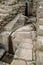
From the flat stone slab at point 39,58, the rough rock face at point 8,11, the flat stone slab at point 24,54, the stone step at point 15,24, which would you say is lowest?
the stone step at point 15,24

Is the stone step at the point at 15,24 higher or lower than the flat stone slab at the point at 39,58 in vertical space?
lower

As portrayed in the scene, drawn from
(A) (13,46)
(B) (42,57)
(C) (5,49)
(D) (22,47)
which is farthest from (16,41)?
(B) (42,57)

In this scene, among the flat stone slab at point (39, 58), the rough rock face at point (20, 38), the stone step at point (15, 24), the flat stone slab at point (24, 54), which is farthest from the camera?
the stone step at point (15, 24)

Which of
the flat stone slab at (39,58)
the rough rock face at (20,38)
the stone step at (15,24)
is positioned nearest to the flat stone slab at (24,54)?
the rough rock face at (20,38)

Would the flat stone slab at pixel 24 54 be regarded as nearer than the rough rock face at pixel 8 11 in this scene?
Yes

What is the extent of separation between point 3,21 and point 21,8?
1781 mm

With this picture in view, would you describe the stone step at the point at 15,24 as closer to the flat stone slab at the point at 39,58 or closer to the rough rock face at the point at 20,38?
the rough rock face at the point at 20,38

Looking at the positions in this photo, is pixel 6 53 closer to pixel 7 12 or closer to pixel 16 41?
pixel 16 41

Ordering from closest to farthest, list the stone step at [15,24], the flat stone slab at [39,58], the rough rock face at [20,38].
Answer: the flat stone slab at [39,58], the rough rock face at [20,38], the stone step at [15,24]

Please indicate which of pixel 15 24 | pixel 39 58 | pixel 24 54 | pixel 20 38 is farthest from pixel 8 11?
pixel 39 58

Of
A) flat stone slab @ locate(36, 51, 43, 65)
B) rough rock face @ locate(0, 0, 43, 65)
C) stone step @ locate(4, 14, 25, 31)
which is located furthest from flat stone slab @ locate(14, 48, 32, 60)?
stone step @ locate(4, 14, 25, 31)

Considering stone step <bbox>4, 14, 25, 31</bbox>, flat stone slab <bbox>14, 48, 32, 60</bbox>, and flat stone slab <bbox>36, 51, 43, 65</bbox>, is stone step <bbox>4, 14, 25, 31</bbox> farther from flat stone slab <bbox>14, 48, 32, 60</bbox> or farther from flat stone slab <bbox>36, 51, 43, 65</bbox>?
flat stone slab <bbox>36, 51, 43, 65</bbox>

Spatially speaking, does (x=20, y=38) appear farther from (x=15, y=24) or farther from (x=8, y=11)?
(x=8, y=11)

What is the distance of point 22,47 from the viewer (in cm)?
224
